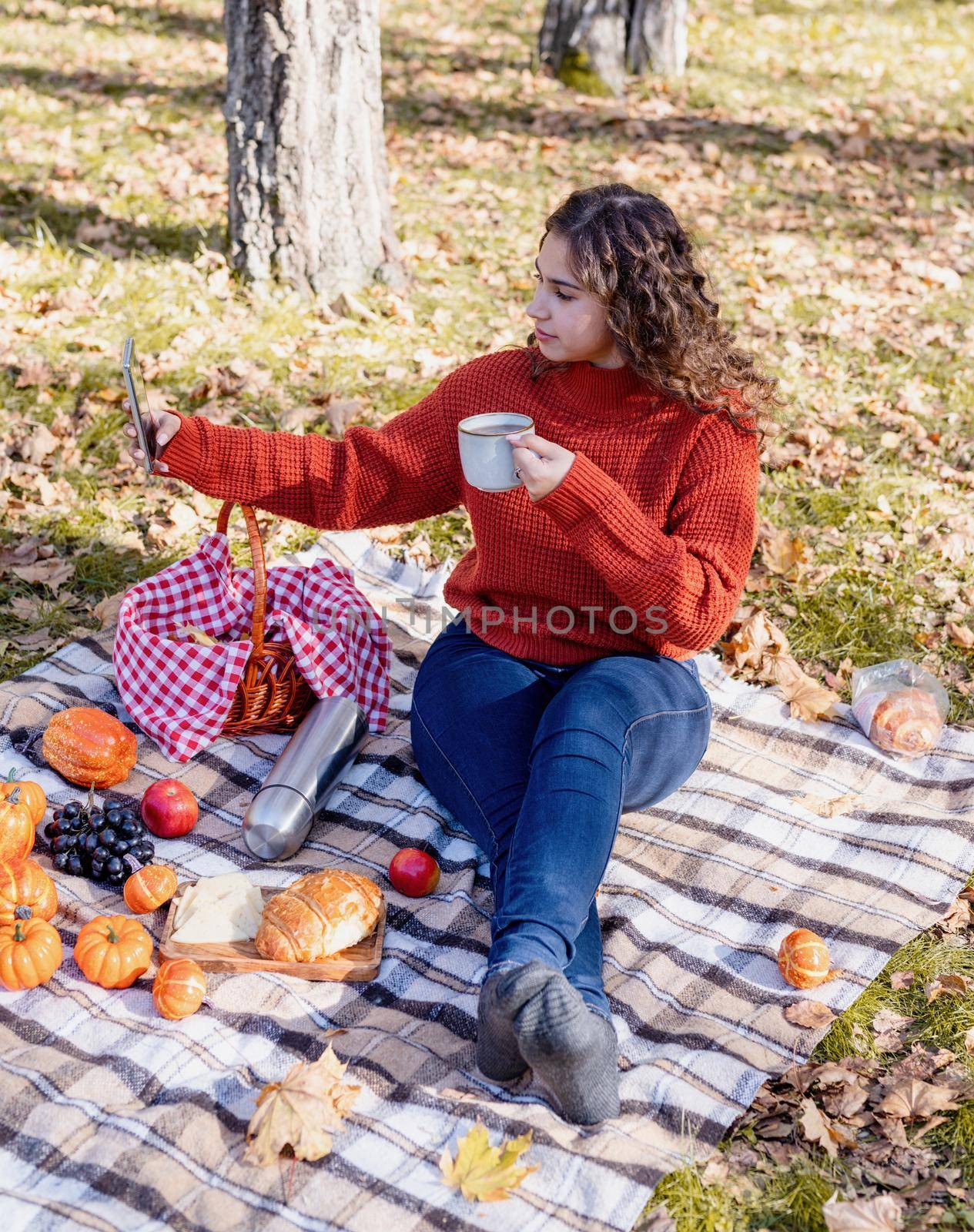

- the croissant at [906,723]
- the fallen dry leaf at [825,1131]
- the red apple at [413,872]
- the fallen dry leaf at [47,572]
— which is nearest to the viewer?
the fallen dry leaf at [825,1131]

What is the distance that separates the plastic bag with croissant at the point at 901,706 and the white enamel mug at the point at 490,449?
1669mm

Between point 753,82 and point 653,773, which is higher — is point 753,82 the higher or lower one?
the higher one

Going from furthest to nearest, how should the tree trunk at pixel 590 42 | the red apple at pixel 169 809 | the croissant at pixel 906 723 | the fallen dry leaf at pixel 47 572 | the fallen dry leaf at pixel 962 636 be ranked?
the tree trunk at pixel 590 42, the fallen dry leaf at pixel 47 572, the fallen dry leaf at pixel 962 636, the croissant at pixel 906 723, the red apple at pixel 169 809

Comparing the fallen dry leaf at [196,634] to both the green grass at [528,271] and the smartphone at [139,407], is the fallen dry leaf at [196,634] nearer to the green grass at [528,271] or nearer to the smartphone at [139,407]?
the smartphone at [139,407]

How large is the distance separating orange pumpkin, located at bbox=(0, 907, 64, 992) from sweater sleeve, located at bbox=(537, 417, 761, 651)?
1591mm

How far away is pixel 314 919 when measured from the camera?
292cm

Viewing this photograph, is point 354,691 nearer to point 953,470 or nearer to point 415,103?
point 953,470

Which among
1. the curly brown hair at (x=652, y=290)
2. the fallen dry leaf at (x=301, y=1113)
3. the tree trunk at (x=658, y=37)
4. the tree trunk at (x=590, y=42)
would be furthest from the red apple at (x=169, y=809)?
the tree trunk at (x=658, y=37)

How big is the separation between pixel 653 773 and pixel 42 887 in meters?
1.60

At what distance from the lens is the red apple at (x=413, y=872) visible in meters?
3.24

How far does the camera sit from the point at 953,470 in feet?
17.6

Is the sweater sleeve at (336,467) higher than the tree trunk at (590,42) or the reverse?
the reverse

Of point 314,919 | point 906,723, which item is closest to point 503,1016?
point 314,919

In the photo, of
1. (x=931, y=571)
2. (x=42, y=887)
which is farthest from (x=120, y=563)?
(x=931, y=571)
